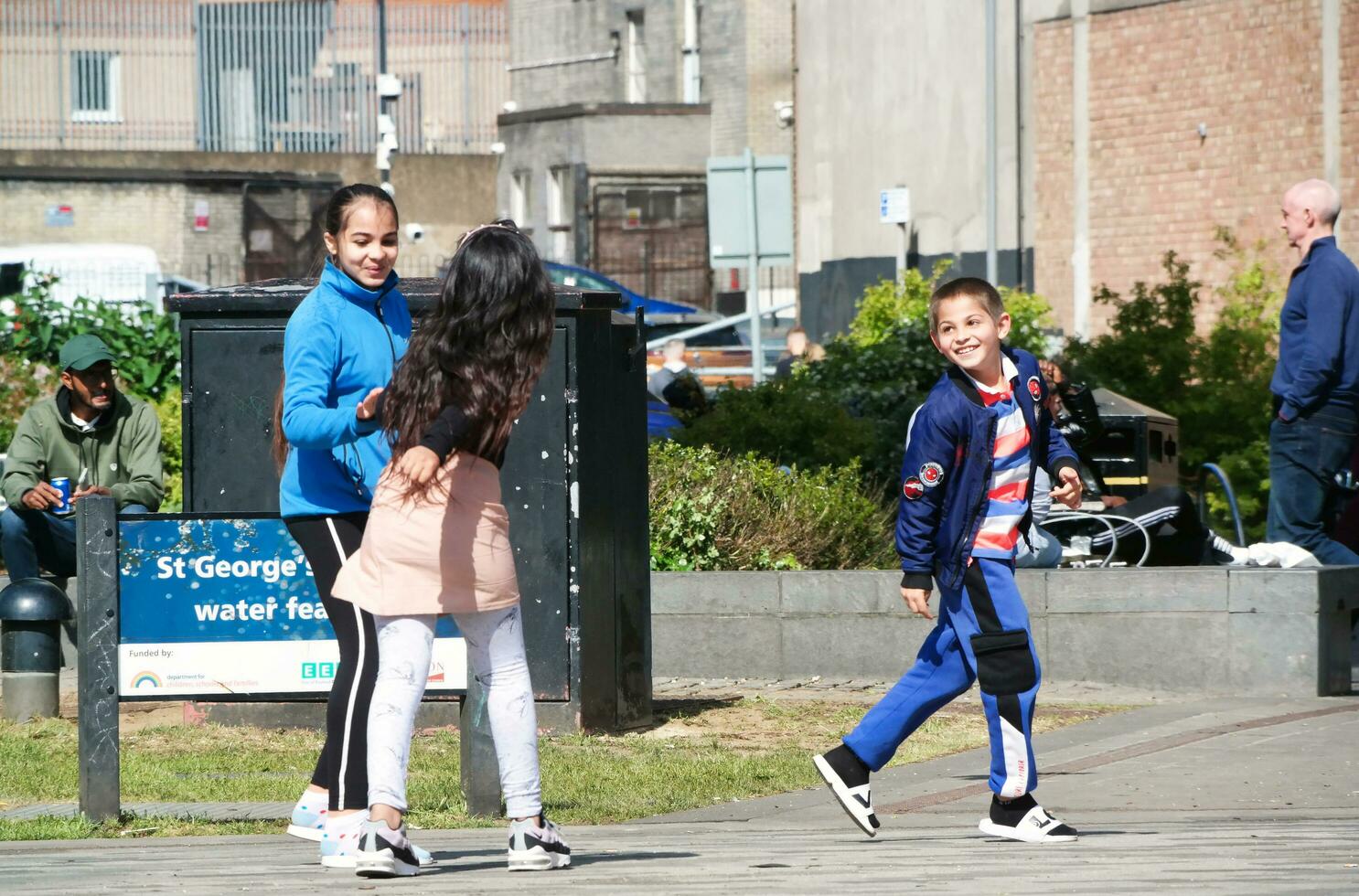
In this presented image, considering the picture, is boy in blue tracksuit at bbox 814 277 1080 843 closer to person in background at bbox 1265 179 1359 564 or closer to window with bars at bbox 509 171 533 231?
person in background at bbox 1265 179 1359 564

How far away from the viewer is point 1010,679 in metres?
6.13

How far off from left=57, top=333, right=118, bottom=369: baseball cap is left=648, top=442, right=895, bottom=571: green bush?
8.63 ft

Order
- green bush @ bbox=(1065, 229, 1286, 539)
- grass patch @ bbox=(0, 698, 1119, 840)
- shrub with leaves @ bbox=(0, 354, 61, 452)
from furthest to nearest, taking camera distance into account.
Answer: shrub with leaves @ bbox=(0, 354, 61, 452)
green bush @ bbox=(1065, 229, 1286, 539)
grass patch @ bbox=(0, 698, 1119, 840)

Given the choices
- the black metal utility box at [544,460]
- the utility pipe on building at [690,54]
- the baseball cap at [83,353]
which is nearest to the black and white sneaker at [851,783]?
the black metal utility box at [544,460]

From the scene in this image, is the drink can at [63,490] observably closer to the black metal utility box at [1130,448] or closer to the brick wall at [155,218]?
Result: the black metal utility box at [1130,448]

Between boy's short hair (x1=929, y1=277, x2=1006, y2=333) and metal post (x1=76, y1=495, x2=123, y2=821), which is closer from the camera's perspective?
boy's short hair (x1=929, y1=277, x2=1006, y2=333)

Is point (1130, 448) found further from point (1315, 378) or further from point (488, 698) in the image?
point (488, 698)

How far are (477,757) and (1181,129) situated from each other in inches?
745

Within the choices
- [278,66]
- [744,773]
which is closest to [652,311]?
[278,66]

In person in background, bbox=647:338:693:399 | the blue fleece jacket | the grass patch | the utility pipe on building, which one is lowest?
the grass patch

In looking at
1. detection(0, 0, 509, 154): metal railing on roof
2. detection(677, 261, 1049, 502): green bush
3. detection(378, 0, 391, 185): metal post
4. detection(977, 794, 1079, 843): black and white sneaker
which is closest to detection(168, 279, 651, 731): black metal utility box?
detection(977, 794, 1079, 843): black and white sneaker

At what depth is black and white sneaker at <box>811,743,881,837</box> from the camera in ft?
20.1

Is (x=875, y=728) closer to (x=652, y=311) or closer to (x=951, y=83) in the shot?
(x=951, y=83)

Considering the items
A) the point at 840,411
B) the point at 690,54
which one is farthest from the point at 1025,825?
the point at 690,54
